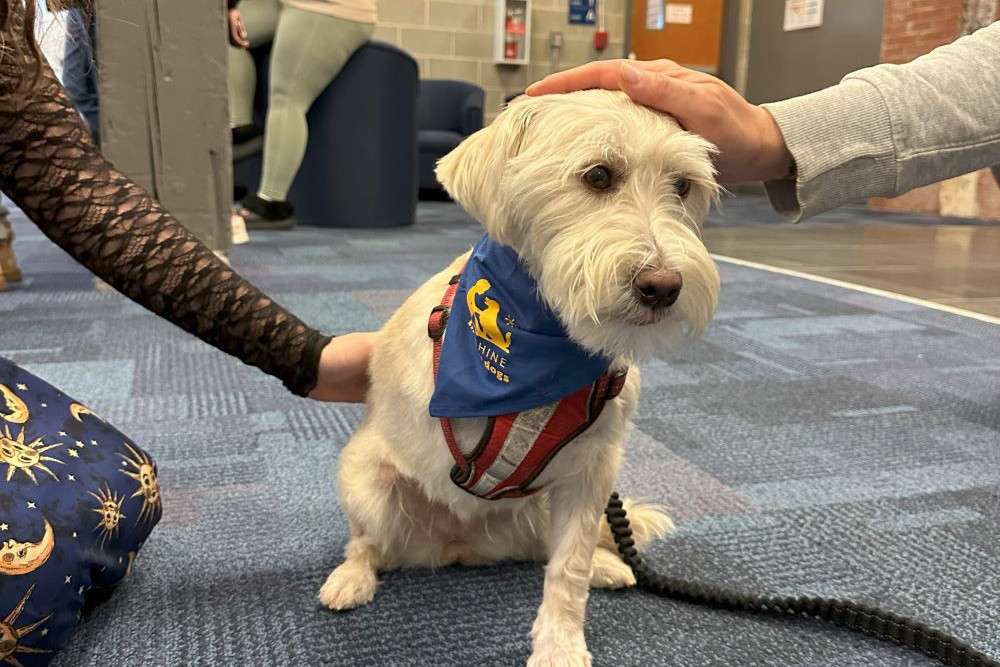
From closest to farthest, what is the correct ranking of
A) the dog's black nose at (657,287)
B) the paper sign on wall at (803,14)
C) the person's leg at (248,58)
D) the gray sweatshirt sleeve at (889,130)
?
the dog's black nose at (657,287) < the gray sweatshirt sleeve at (889,130) < the person's leg at (248,58) < the paper sign on wall at (803,14)

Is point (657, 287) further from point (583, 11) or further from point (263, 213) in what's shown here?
point (583, 11)

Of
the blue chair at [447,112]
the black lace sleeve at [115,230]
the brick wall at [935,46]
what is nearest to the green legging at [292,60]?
the blue chair at [447,112]

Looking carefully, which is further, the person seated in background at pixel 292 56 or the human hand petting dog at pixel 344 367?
the person seated in background at pixel 292 56

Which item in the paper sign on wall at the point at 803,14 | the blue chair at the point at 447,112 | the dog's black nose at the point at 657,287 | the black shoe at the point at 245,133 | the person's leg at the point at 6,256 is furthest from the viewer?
the paper sign on wall at the point at 803,14

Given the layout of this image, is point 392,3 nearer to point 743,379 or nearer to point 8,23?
point 743,379

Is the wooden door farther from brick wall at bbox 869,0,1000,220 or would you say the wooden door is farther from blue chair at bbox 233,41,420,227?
blue chair at bbox 233,41,420,227

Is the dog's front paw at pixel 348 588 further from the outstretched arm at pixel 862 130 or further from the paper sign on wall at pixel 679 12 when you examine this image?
the paper sign on wall at pixel 679 12

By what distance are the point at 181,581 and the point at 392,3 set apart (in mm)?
7335

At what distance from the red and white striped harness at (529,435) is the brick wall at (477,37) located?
22.3 ft

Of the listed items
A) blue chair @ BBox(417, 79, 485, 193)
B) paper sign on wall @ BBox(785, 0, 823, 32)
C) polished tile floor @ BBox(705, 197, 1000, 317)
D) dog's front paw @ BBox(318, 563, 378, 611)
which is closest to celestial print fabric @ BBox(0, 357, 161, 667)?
dog's front paw @ BBox(318, 563, 378, 611)

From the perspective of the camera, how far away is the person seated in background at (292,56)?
4250 mm

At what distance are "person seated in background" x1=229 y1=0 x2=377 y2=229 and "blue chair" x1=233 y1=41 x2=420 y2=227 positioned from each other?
7.7 inches

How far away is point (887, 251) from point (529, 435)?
411cm

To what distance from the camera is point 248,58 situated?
4699 mm
